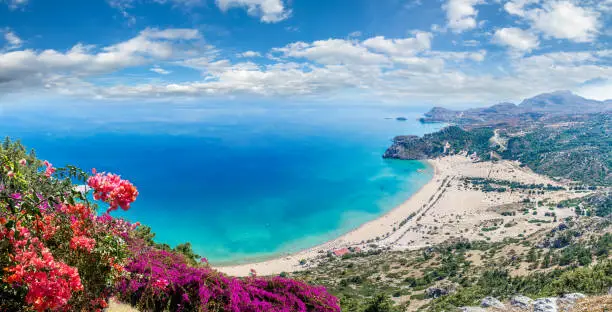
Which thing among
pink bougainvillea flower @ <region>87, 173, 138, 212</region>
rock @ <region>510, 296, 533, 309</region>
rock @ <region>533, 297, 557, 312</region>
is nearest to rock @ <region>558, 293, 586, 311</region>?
rock @ <region>533, 297, 557, 312</region>

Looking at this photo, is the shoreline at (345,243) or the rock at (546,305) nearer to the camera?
the rock at (546,305)

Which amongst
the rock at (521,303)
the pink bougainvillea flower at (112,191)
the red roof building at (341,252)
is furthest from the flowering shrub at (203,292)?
the red roof building at (341,252)

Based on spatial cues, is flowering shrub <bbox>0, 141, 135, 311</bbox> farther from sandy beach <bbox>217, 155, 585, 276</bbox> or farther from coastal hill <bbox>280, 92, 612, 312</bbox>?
sandy beach <bbox>217, 155, 585, 276</bbox>

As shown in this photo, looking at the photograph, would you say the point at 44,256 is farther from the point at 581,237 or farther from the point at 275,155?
the point at 275,155

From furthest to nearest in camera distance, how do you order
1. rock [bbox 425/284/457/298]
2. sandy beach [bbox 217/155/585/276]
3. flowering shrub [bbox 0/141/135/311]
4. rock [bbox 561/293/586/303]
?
sandy beach [bbox 217/155/585/276] → rock [bbox 425/284/457/298] → rock [bbox 561/293/586/303] → flowering shrub [bbox 0/141/135/311]

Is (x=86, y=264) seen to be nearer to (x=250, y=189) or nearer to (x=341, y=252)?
(x=341, y=252)

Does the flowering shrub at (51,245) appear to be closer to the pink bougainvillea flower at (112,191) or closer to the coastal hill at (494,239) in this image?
the pink bougainvillea flower at (112,191)

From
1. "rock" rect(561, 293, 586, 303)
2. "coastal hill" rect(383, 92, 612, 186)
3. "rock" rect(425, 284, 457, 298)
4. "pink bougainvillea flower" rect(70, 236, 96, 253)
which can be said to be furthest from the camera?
"coastal hill" rect(383, 92, 612, 186)

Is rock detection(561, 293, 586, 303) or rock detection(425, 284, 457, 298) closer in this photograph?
rock detection(561, 293, 586, 303)
